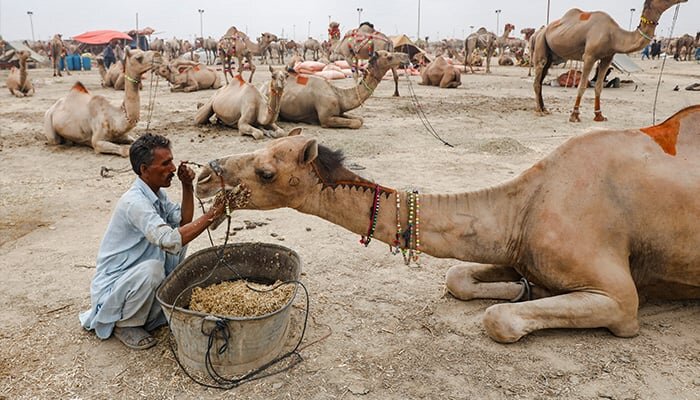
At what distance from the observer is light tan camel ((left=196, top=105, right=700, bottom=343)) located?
3.13 meters

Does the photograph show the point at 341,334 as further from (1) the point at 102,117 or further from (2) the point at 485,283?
(1) the point at 102,117

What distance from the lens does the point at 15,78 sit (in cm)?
1641

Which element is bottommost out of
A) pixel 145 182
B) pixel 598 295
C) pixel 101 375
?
pixel 101 375

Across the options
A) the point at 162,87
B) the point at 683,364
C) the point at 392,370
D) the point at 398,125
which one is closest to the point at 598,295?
the point at 683,364

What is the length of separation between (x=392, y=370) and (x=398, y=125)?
28.4ft

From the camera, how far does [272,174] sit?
315 centimetres

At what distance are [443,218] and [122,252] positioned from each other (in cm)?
202

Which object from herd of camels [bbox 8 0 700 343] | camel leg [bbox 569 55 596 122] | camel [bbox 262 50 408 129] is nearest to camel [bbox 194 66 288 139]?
camel [bbox 262 50 408 129]

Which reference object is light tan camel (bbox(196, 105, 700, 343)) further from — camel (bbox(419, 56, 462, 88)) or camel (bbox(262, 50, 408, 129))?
camel (bbox(419, 56, 462, 88))

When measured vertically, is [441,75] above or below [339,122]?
above

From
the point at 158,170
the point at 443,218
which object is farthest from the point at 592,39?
the point at 158,170

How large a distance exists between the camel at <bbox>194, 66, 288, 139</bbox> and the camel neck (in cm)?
660

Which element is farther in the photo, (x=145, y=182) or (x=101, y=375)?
(x=145, y=182)

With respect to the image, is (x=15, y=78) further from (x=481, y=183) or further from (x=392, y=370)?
(x=392, y=370)
